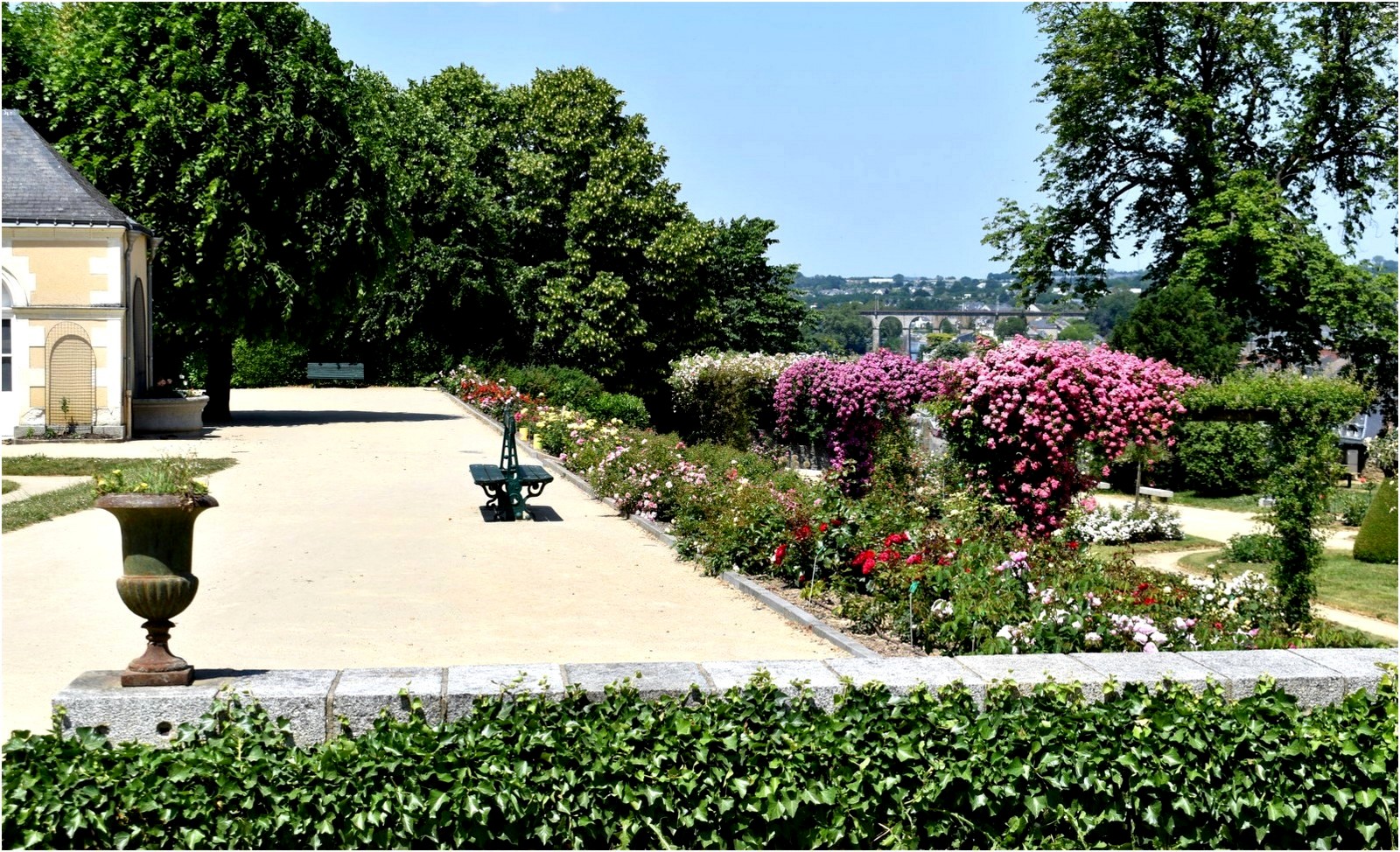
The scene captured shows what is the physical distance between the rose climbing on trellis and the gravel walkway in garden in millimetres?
3395

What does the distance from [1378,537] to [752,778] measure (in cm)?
1320

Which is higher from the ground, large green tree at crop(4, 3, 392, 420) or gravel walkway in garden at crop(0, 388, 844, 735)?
large green tree at crop(4, 3, 392, 420)

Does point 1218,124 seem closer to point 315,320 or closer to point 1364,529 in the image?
point 1364,529

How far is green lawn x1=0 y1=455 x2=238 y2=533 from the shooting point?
1366cm

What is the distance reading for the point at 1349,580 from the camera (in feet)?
45.6

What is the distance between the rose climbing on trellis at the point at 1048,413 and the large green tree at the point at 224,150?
700 inches

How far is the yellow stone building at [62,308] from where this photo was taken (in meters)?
22.1

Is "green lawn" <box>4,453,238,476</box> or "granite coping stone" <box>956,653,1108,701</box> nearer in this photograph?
"granite coping stone" <box>956,653,1108,701</box>

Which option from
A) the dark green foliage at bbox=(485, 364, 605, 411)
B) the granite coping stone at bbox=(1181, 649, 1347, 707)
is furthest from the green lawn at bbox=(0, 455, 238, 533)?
the dark green foliage at bbox=(485, 364, 605, 411)

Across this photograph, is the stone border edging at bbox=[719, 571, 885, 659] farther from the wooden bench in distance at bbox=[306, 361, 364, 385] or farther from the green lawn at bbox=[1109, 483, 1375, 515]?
the wooden bench in distance at bbox=[306, 361, 364, 385]

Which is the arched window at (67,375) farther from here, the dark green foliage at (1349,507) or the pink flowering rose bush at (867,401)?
the dark green foliage at (1349,507)

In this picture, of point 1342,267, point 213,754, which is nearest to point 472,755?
point 213,754

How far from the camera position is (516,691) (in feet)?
17.1

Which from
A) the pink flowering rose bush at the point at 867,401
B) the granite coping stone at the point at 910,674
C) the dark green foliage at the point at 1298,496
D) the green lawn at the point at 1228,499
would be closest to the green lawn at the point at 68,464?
the pink flowering rose bush at the point at 867,401
